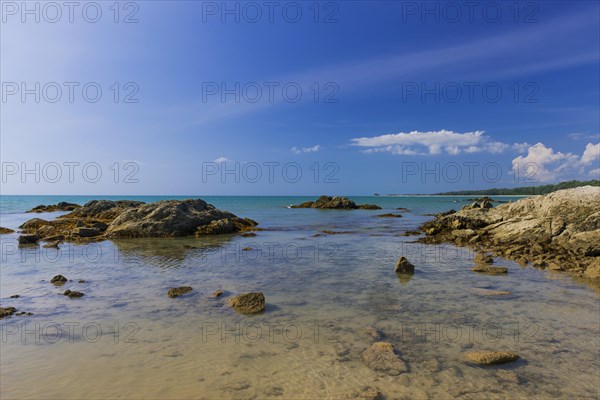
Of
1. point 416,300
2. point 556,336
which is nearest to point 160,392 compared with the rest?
point 416,300

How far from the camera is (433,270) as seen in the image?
13.9 meters

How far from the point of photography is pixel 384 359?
20.5ft

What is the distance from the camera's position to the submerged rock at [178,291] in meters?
10.3

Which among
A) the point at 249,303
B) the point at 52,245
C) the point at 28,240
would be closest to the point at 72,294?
the point at 249,303

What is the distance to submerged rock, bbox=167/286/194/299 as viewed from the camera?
33.9 ft

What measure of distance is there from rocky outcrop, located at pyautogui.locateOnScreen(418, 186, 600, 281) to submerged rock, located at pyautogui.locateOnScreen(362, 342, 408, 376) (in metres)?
10.5

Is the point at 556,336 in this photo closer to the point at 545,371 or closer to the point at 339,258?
the point at 545,371

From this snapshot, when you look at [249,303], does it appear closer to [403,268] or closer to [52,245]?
[403,268]

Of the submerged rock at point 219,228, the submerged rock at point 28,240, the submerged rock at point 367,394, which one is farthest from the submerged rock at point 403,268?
the submerged rock at point 28,240

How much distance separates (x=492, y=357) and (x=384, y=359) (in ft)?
6.54

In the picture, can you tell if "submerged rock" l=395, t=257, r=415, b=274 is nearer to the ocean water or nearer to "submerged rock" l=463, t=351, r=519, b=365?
the ocean water

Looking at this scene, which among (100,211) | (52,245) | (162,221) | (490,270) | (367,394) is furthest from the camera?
(100,211)

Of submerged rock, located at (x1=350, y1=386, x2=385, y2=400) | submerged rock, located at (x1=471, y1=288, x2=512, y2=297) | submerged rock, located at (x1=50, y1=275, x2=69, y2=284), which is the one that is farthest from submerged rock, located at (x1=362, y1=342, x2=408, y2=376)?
submerged rock, located at (x1=50, y1=275, x2=69, y2=284)

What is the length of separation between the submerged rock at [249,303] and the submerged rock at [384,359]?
11.5ft
